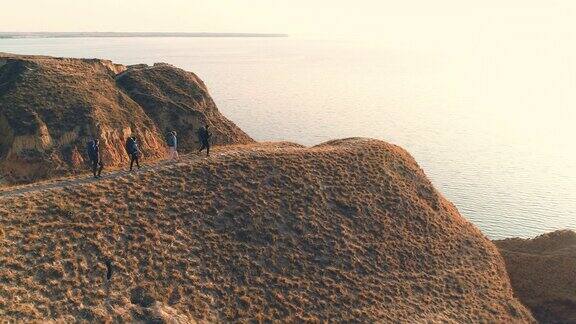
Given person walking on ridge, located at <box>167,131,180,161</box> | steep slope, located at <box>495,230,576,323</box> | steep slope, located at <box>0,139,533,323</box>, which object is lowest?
steep slope, located at <box>495,230,576,323</box>

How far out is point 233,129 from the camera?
6475 centimetres

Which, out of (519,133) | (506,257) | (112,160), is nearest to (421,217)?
(506,257)

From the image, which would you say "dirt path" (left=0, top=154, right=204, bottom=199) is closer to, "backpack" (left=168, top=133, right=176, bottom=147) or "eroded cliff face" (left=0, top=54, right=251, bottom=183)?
"backpack" (left=168, top=133, right=176, bottom=147)

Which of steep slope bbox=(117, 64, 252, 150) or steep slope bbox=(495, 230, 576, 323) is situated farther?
steep slope bbox=(117, 64, 252, 150)

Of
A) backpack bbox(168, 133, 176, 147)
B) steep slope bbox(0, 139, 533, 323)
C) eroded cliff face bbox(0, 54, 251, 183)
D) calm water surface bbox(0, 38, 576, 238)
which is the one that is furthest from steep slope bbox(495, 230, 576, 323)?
eroded cliff face bbox(0, 54, 251, 183)

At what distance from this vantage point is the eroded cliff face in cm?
4159

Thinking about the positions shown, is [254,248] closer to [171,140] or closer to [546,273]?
[171,140]

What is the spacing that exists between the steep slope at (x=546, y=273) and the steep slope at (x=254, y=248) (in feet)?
7.29

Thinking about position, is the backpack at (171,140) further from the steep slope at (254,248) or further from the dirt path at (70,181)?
the steep slope at (254,248)

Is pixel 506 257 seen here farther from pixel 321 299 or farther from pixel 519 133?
pixel 519 133

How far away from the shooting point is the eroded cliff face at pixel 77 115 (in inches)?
1638

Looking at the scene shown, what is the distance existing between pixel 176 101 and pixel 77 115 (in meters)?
15.1

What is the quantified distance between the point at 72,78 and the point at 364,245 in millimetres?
37233

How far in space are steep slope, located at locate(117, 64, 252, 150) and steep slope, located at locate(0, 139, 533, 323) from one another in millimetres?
17689
